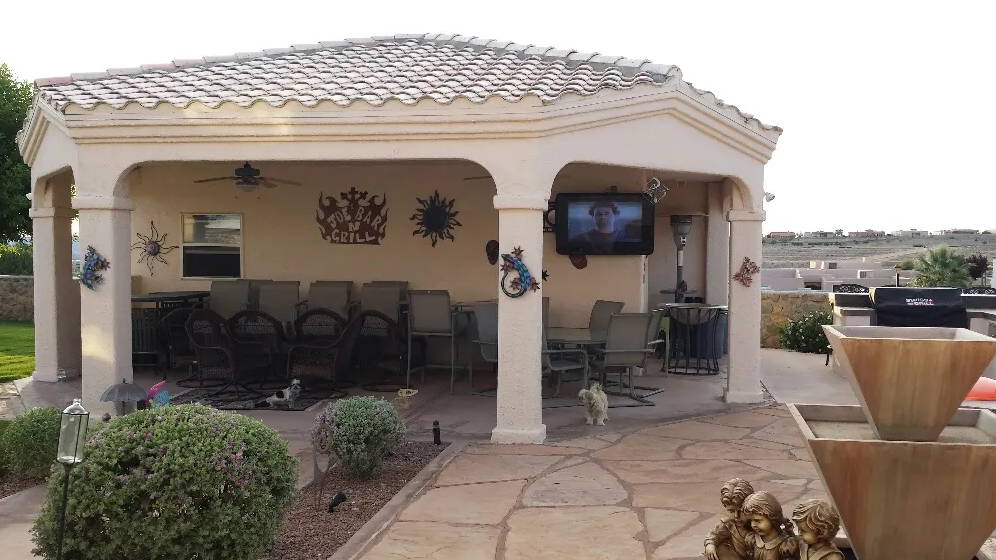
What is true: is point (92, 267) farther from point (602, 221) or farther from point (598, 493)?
point (602, 221)

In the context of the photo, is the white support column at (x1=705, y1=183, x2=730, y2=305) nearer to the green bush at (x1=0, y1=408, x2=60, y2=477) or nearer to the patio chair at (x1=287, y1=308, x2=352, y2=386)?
the patio chair at (x1=287, y1=308, x2=352, y2=386)

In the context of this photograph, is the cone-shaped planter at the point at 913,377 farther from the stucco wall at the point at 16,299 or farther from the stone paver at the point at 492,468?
the stucco wall at the point at 16,299

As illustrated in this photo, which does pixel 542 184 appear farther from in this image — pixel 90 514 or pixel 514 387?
pixel 90 514

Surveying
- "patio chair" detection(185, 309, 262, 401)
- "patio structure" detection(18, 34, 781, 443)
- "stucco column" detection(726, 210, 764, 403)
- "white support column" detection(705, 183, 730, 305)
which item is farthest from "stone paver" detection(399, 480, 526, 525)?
"white support column" detection(705, 183, 730, 305)

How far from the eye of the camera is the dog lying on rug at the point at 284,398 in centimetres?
830

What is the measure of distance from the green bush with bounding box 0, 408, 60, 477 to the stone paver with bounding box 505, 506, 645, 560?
335 centimetres

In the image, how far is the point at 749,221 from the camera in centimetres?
895

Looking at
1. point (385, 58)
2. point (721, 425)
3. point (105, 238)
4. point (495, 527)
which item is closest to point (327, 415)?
point (495, 527)

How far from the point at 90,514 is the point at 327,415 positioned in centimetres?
231

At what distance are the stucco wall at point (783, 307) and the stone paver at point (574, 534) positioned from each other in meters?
9.71

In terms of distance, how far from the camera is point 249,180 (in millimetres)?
9469

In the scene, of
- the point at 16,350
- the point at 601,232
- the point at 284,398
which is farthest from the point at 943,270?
the point at 16,350

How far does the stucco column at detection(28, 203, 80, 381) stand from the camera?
10047 millimetres

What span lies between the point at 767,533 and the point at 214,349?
6.56 m
